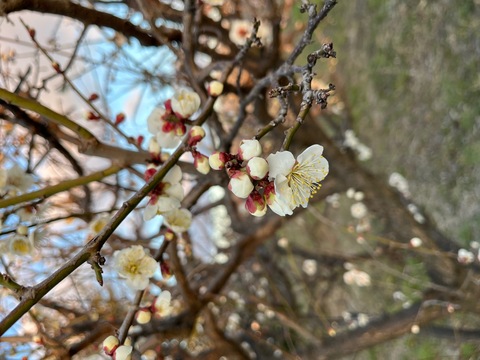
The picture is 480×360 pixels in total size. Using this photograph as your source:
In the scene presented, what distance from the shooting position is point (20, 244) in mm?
981

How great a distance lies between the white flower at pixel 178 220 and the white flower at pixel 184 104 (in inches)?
7.2

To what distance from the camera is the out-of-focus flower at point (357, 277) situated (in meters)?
2.78

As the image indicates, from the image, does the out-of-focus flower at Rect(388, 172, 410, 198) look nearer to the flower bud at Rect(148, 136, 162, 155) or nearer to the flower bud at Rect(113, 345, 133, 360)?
the flower bud at Rect(148, 136, 162, 155)

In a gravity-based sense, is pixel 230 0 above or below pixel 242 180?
above

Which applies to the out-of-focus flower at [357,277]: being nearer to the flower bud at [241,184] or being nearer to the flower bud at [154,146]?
the flower bud at [154,146]

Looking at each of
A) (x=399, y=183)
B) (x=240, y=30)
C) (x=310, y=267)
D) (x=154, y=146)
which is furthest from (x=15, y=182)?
(x=310, y=267)

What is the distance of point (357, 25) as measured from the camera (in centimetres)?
318

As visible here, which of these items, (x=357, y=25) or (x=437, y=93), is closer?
(x=437, y=93)

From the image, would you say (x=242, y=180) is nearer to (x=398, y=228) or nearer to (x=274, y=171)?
(x=274, y=171)

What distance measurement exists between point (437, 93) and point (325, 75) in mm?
1034

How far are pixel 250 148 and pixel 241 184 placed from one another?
5cm

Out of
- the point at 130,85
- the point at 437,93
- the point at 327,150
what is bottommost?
the point at 327,150

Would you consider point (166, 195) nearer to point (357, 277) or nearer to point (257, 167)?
point (257, 167)

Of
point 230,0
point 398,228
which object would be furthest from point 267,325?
point 230,0
